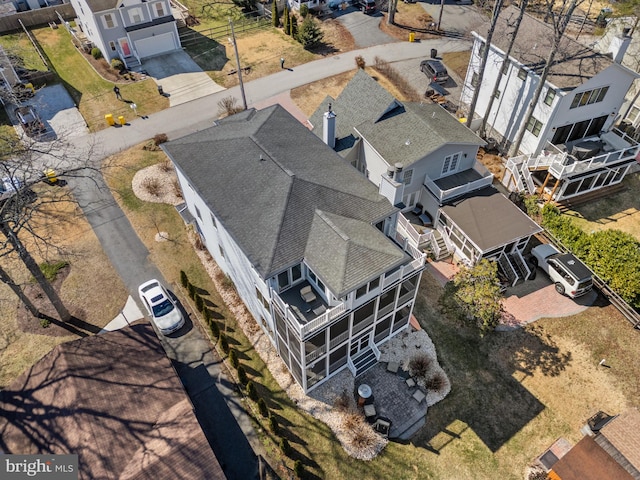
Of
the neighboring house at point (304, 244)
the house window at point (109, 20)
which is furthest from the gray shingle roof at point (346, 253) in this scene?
the house window at point (109, 20)

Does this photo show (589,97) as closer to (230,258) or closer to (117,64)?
(230,258)

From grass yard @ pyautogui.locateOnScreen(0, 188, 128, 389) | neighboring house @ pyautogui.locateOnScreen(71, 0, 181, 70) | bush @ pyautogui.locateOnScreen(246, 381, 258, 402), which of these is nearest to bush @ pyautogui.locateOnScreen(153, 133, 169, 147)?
grass yard @ pyautogui.locateOnScreen(0, 188, 128, 389)

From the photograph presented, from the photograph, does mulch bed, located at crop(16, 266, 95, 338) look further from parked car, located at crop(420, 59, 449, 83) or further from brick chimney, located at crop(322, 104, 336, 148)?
parked car, located at crop(420, 59, 449, 83)

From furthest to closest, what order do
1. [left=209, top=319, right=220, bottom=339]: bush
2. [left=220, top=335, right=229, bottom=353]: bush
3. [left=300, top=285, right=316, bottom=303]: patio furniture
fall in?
[left=209, top=319, right=220, bottom=339]: bush < [left=220, top=335, right=229, bottom=353]: bush < [left=300, top=285, right=316, bottom=303]: patio furniture

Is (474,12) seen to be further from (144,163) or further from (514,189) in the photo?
(144,163)

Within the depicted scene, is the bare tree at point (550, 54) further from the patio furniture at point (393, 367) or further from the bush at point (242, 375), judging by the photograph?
the bush at point (242, 375)

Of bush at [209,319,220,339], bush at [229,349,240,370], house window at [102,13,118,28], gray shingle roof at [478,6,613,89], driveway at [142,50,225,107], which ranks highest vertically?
gray shingle roof at [478,6,613,89]
